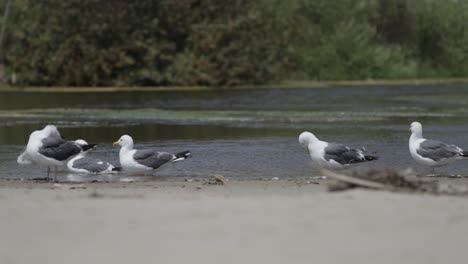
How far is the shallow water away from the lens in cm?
1719

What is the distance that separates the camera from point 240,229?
8.53m

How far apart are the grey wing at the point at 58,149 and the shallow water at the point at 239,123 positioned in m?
0.45

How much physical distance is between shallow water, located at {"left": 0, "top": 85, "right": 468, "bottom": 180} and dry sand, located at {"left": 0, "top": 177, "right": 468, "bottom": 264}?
18.4ft

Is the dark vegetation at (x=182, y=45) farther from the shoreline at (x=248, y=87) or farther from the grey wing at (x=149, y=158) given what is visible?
the grey wing at (x=149, y=158)

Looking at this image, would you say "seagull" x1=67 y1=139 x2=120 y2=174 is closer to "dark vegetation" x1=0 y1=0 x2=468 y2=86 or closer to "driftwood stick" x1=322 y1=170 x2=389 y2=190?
"driftwood stick" x1=322 y1=170 x2=389 y2=190

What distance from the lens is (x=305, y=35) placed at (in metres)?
55.2

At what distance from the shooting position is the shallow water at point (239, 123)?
1719cm

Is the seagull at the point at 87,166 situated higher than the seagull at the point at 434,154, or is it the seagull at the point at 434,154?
the seagull at the point at 434,154

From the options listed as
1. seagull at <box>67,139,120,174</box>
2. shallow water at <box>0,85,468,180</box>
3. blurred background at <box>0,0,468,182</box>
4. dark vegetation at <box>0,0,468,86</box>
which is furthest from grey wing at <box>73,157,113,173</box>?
dark vegetation at <box>0,0,468,86</box>

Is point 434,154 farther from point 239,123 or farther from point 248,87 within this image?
point 248,87

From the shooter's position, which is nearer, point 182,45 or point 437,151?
point 437,151

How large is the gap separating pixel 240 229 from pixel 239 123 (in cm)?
1740

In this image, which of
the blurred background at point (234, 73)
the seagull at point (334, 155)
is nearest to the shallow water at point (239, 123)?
the blurred background at point (234, 73)

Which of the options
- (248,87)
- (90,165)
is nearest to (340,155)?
(90,165)
